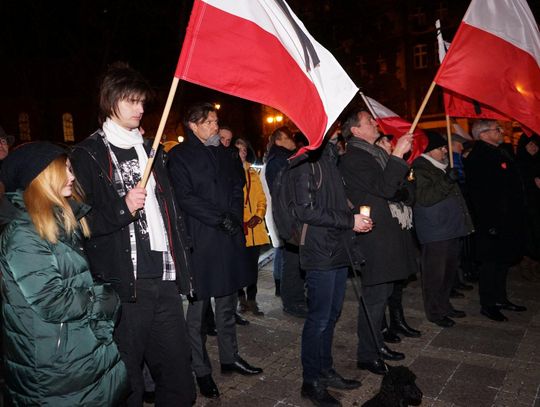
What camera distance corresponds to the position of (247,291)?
257 inches

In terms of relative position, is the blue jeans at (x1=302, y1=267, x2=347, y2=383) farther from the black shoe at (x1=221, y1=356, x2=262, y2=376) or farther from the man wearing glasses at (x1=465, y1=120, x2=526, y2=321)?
the man wearing glasses at (x1=465, y1=120, x2=526, y2=321)

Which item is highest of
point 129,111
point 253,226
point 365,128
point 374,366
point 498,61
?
point 498,61

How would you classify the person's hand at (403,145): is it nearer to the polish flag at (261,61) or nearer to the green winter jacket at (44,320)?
the polish flag at (261,61)

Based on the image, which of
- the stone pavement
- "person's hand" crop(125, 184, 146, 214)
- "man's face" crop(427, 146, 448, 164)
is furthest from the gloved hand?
"person's hand" crop(125, 184, 146, 214)

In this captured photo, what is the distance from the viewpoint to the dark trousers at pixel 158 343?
3090 millimetres

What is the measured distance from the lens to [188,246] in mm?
3418

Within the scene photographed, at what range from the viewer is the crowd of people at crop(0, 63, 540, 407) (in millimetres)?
2484

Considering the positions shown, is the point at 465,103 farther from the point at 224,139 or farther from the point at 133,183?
the point at 133,183

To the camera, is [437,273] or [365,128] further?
[437,273]

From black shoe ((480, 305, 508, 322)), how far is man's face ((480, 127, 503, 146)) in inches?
80.3

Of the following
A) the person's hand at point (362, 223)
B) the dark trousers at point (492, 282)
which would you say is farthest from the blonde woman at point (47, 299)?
the dark trousers at point (492, 282)

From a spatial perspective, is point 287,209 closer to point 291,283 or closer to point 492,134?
point 291,283

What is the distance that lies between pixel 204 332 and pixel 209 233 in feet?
2.87

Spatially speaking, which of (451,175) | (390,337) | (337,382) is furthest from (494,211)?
(337,382)
